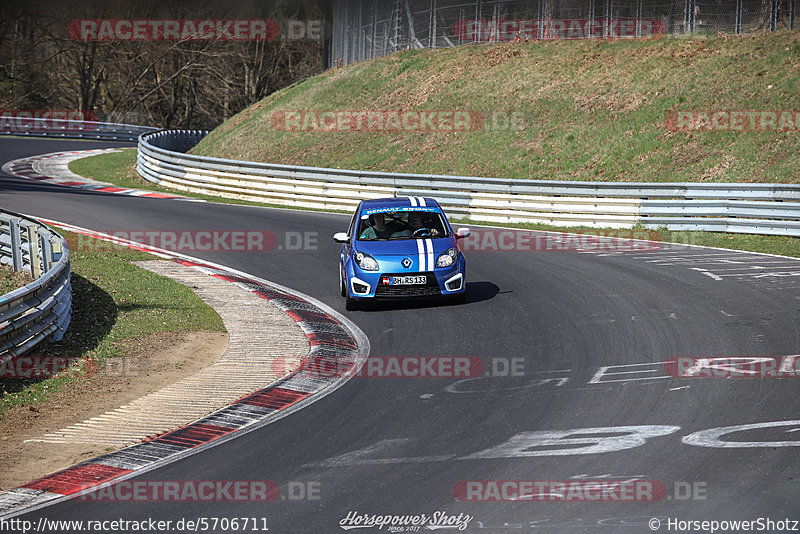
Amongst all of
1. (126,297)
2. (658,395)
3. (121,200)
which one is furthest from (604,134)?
(658,395)

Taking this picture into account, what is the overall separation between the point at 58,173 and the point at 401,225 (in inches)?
979

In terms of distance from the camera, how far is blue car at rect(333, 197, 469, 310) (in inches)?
522

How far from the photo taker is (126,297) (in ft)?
46.8

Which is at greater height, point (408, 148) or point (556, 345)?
point (408, 148)

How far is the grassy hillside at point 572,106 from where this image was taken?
26266 millimetres

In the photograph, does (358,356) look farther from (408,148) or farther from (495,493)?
(408,148)

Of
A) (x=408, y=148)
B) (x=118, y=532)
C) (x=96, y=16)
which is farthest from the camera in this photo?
(x=96, y=16)

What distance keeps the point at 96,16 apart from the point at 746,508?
60.7m
